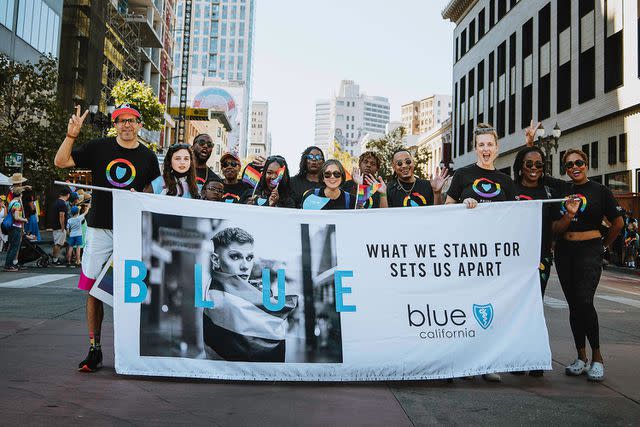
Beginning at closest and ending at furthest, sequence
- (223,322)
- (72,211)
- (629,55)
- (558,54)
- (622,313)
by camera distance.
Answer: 1. (223,322)
2. (622,313)
3. (72,211)
4. (629,55)
5. (558,54)

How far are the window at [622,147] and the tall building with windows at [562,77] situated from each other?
0.04 metres

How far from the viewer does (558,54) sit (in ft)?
119

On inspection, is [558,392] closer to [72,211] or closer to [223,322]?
[223,322]

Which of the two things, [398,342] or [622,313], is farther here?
[622,313]

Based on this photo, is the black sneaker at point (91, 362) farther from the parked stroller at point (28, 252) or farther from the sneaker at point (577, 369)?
the parked stroller at point (28, 252)

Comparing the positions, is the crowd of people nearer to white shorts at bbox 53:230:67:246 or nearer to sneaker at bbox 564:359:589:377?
sneaker at bbox 564:359:589:377

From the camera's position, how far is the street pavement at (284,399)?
4.16m

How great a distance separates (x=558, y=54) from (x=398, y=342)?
1373 inches

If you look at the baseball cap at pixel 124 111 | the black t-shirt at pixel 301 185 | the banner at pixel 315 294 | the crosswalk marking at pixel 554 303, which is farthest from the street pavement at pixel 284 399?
the crosswalk marking at pixel 554 303

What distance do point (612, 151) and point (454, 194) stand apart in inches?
1075

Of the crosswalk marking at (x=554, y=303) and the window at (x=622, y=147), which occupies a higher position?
the window at (x=622, y=147)

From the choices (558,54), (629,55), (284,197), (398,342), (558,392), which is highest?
(558,54)

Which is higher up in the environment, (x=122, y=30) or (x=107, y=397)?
(x=122, y=30)

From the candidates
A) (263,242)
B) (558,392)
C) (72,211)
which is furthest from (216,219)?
(72,211)
